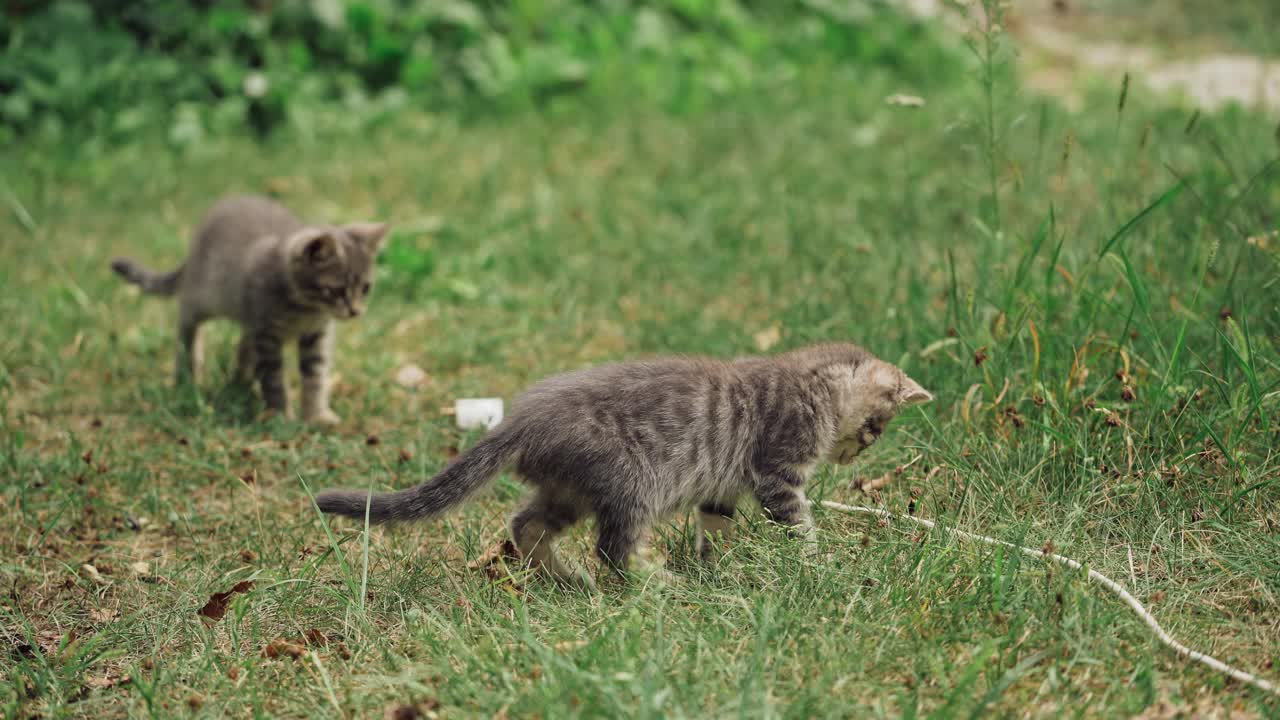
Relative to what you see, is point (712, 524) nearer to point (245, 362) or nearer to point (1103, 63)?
point (245, 362)

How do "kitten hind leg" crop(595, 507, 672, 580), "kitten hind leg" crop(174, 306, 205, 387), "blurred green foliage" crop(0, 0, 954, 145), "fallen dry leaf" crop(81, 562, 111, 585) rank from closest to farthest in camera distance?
"kitten hind leg" crop(595, 507, 672, 580), "fallen dry leaf" crop(81, 562, 111, 585), "kitten hind leg" crop(174, 306, 205, 387), "blurred green foliage" crop(0, 0, 954, 145)

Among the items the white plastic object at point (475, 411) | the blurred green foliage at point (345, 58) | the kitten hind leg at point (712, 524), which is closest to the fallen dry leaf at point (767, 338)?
the white plastic object at point (475, 411)

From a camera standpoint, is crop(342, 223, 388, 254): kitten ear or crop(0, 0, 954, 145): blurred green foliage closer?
crop(342, 223, 388, 254): kitten ear

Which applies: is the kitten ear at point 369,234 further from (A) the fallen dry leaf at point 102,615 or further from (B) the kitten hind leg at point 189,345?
(A) the fallen dry leaf at point 102,615

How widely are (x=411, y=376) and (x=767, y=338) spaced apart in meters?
1.63

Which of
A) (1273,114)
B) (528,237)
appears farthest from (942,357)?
(1273,114)

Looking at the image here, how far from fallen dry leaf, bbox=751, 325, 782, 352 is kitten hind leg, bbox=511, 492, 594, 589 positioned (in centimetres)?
182

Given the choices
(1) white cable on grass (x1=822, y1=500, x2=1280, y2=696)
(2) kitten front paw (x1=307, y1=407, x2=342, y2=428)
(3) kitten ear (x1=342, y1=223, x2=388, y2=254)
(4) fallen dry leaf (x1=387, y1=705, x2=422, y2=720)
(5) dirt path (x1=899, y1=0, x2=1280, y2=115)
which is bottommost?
(2) kitten front paw (x1=307, y1=407, x2=342, y2=428)

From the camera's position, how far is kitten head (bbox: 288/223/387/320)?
5496 millimetres

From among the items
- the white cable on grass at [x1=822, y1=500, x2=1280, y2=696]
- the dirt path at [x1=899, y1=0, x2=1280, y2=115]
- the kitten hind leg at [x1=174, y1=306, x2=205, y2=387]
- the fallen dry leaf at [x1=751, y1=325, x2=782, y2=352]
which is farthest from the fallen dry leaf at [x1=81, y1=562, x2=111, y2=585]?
the dirt path at [x1=899, y1=0, x2=1280, y2=115]

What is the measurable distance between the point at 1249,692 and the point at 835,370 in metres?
1.55

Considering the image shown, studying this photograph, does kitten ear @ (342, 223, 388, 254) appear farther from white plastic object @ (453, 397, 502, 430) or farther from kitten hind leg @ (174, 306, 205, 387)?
white plastic object @ (453, 397, 502, 430)

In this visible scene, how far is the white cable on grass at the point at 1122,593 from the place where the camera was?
118 inches

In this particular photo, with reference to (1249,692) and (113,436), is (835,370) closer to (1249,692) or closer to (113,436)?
(1249,692)
